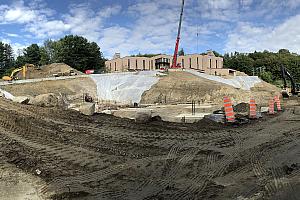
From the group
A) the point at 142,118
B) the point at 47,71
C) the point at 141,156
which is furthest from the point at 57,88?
the point at 141,156

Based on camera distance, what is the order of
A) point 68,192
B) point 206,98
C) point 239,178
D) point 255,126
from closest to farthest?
point 68,192 < point 239,178 < point 255,126 < point 206,98

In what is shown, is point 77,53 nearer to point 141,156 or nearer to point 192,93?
point 192,93

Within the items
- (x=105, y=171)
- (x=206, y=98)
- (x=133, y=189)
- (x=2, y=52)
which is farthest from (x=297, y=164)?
(x=2, y=52)

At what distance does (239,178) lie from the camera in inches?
282

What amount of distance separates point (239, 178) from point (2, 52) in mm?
105714

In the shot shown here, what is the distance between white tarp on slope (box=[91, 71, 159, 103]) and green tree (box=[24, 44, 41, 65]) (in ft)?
194

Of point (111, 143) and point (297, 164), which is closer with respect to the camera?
point (297, 164)

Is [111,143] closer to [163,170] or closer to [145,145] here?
[145,145]

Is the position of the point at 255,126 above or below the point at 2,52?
below

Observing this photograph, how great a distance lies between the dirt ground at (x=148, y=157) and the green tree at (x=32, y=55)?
285ft

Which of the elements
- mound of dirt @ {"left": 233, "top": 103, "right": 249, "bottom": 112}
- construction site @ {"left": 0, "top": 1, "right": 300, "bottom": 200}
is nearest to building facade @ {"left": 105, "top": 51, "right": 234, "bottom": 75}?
mound of dirt @ {"left": 233, "top": 103, "right": 249, "bottom": 112}

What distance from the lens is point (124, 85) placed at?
4041cm

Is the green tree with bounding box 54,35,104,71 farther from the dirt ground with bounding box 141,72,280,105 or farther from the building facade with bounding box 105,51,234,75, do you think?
the dirt ground with bounding box 141,72,280,105

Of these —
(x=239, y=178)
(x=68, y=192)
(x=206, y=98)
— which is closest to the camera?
(x=68, y=192)
